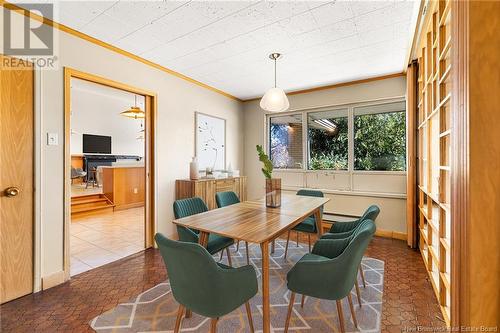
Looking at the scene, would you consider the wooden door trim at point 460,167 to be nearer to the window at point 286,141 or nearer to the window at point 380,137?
the window at point 380,137

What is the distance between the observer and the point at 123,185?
6.16m

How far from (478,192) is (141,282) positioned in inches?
110

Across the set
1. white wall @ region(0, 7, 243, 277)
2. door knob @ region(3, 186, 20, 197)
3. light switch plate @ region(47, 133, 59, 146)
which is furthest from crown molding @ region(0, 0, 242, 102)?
door knob @ region(3, 186, 20, 197)

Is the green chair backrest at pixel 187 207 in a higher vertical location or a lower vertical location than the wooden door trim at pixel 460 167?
lower

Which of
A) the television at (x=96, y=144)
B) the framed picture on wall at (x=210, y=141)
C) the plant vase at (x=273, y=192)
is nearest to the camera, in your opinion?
the plant vase at (x=273, y=192)

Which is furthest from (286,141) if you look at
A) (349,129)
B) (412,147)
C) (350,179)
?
(412,147)

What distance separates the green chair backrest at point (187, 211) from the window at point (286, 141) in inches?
105

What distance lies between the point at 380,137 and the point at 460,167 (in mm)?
3584

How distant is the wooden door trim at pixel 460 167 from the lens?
82 cm

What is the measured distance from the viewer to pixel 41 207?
236 centimetres

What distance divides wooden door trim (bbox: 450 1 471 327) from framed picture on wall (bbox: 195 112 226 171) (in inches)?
146

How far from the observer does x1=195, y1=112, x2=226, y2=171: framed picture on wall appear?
168 inches

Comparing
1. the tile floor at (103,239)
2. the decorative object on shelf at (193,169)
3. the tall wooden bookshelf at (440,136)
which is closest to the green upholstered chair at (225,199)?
the decorative object on shelf at (193,169)

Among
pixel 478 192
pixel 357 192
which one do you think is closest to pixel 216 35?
pixel 478 192
